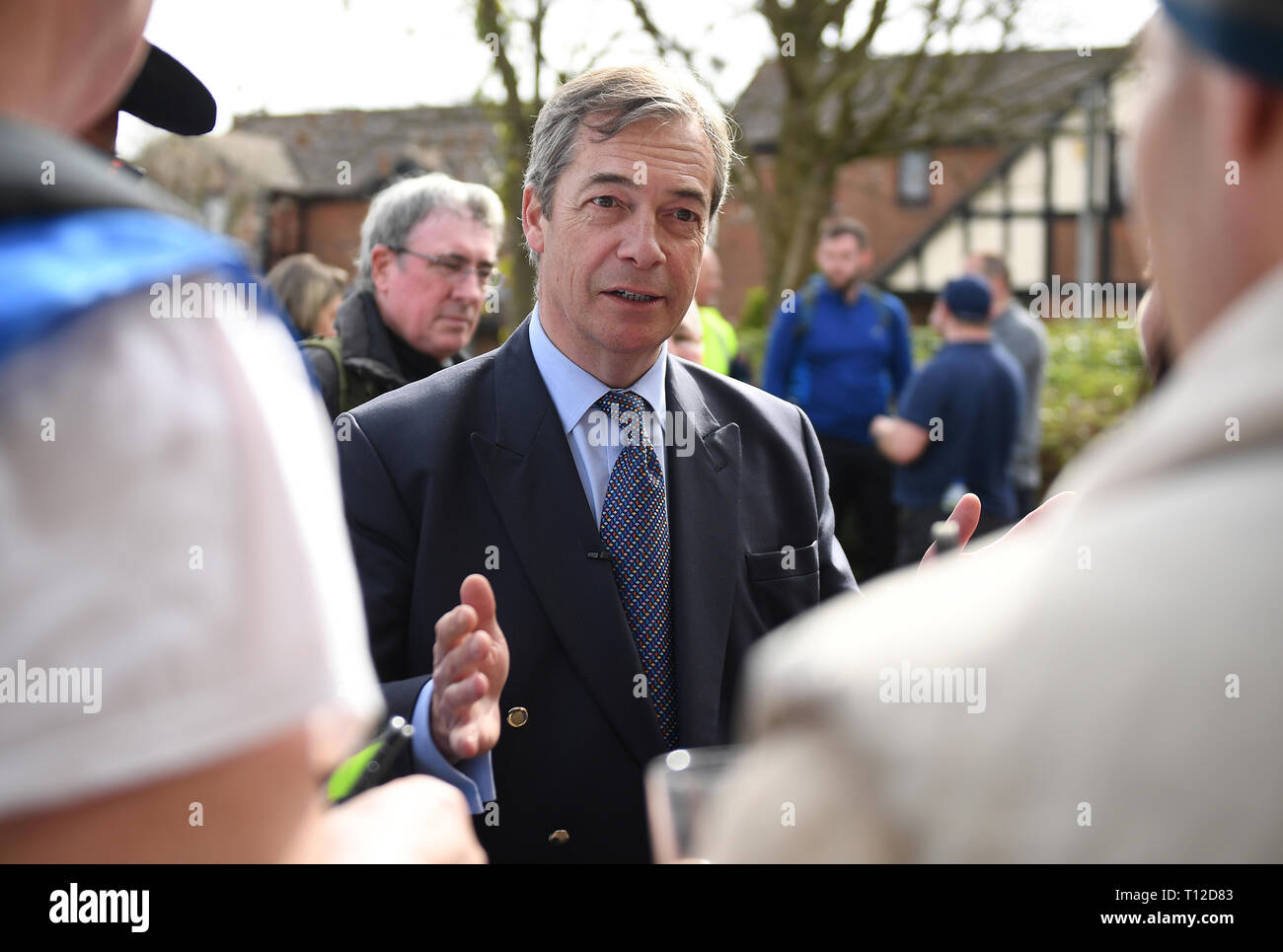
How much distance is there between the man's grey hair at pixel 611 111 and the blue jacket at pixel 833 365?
4702 mm

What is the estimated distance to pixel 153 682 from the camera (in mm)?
769

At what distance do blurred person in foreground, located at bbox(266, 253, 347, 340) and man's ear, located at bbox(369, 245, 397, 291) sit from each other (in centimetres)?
73

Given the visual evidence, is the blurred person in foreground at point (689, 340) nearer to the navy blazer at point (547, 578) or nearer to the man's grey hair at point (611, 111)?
the man's grey hair at point (611, 111)

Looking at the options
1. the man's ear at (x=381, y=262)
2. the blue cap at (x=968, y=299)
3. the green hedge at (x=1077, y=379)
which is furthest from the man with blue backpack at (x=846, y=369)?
the man's ear at (x=381, y=262)

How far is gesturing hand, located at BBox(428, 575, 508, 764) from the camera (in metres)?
1.81

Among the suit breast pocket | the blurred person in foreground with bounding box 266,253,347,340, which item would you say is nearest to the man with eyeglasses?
the blurred person in foreground with bounding box 266,253,347,340

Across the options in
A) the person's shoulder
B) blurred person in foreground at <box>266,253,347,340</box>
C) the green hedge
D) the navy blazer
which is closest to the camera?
the navy blazer

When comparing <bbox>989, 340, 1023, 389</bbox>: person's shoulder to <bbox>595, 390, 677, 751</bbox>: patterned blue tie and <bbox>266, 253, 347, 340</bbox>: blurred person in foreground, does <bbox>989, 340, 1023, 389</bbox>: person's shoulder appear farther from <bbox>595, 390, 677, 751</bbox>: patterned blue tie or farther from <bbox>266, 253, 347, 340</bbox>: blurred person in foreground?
<bbox>595, 390, 677, 751</bbox>: patterned blue tie

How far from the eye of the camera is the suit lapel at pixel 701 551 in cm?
246

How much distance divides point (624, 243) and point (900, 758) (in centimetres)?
230

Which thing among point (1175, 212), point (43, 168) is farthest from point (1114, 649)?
point (43, 168)

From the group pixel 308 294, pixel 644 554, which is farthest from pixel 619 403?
pixel 308 294

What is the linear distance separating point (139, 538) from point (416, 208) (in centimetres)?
408

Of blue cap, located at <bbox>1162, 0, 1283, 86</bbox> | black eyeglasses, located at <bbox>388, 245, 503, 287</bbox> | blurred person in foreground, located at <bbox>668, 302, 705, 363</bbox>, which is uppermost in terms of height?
black eyeglasses, located at <bbox>388, 245, 503, 287</bbox>
